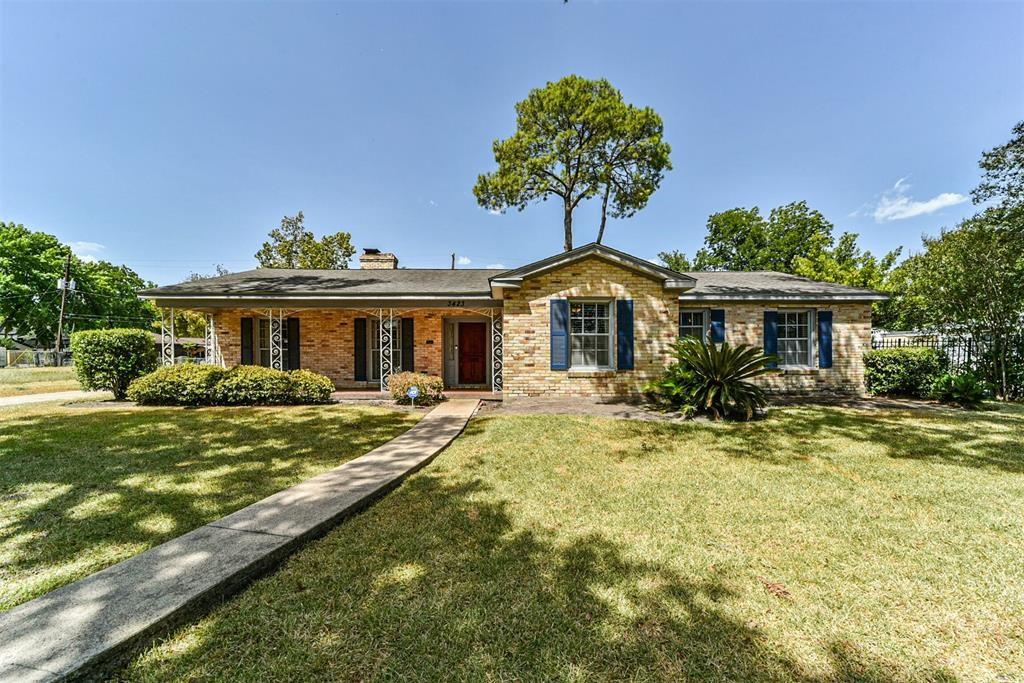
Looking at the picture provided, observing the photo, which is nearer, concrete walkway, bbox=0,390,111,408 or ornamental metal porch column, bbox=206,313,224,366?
concrete walkway, bbox=0,390,111,408

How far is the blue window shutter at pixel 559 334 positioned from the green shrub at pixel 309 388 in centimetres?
558

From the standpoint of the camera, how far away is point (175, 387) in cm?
876

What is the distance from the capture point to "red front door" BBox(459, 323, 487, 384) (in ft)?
41.1

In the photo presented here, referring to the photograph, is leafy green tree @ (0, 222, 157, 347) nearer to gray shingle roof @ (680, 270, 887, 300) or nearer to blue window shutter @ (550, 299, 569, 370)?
blue window shutter @ (550, 299, 569, 370)

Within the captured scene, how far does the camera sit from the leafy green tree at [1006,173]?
12375mm

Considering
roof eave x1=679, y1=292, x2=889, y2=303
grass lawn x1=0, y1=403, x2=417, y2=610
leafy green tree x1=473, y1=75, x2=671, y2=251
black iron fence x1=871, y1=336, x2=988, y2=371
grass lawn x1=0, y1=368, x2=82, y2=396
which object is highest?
leafy green tree x1=473, y1=75, x2=671, y2=251

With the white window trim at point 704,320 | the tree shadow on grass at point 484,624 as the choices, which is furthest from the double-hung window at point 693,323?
the tree shadow on grass at point 484,624

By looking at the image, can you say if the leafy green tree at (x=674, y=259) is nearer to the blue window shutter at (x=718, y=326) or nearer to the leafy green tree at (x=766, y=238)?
the leafy green tree at (x=766, y=238)

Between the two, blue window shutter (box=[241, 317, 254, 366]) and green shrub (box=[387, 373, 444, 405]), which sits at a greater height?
blue window shutter (box=[241, 317, 254, 366])

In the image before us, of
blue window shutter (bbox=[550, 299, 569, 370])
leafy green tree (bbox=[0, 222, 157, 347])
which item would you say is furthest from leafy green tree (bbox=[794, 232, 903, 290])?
leafy green tree (bbox=[0, 222, 157, 347])

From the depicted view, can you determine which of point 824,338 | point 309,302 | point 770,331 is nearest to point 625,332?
point 770,331

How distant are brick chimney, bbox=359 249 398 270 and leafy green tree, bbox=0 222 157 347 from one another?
20779 mm

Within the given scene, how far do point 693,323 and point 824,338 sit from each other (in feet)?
11.5

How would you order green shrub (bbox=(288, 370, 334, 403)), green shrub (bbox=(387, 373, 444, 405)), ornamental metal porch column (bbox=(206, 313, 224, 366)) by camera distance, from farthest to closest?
ornamental metal porch column (bbox=(206, 313, 224, 366)) < green shrub (bbox=(387, 373, 444, 405)) < green shrub (bbox=(288, 370, 334, 403))
